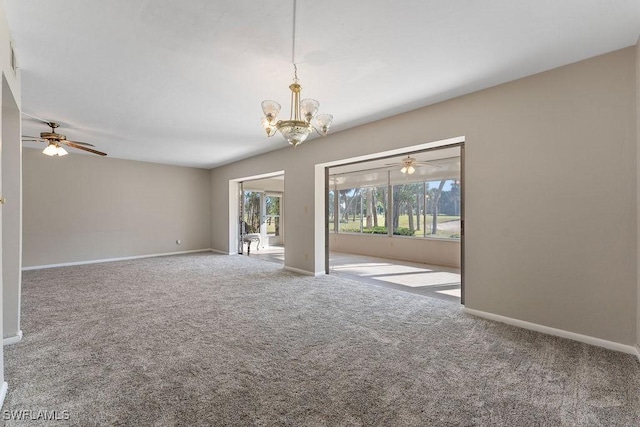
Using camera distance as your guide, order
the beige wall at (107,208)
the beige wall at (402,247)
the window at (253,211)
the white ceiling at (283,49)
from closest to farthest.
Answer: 1. the white ceiling at (283,49)
2. the beige wall at (107,208)
3. the beige wall at (402,247)
4. the window at (253,211)

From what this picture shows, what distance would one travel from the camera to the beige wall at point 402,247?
6.77m

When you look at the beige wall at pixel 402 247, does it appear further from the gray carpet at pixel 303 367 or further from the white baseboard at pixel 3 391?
the white baseboard at pixel 3 391

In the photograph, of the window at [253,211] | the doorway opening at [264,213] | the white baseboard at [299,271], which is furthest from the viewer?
the window at [253,211]

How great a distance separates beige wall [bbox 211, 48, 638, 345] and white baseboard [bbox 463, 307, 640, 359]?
0.04 meters

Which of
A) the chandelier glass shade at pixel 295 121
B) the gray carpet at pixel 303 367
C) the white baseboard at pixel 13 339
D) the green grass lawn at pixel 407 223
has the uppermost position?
the chandelier glass shade at pixel 295 121

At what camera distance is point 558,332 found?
113 inches

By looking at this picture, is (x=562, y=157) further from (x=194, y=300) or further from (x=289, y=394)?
(x=194, y=300)

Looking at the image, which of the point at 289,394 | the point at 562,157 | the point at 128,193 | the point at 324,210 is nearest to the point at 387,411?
the point at 289,394

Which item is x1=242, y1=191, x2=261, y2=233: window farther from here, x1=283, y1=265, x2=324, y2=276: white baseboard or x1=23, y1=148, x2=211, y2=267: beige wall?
x1=283, y1=265, x2=324, y2=276: white baseboard

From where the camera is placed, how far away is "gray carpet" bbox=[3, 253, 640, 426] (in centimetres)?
179

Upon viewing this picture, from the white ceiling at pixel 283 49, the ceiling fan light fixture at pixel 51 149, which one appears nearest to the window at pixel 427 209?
the white ceiling at pixel 283 49

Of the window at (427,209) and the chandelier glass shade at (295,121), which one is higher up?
the chandelier glass shade at (295,121)

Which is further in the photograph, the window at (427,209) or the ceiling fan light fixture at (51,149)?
the window at (427,209)

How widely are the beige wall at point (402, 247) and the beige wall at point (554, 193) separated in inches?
134
